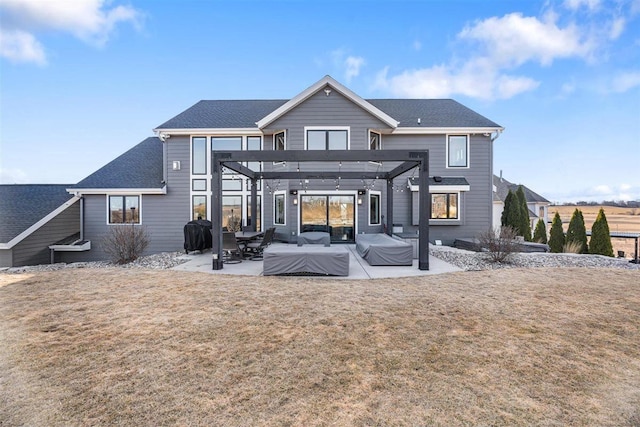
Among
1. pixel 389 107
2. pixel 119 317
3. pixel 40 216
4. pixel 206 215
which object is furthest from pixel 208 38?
pixel 119 317

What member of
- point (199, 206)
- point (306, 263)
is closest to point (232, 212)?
point (199, 206)

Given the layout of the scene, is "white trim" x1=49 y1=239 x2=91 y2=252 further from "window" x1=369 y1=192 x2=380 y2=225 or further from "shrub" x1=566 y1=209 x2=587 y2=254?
"shrub" x1=566 y1=209 x2=587 y2=254

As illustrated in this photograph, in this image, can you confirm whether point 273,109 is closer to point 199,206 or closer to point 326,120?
point 326,120

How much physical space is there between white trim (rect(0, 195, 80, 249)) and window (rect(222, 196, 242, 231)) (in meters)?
6.80

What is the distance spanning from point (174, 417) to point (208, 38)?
655 inches

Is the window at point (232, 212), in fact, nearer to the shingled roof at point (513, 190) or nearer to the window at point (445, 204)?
the window at point (445, 204)

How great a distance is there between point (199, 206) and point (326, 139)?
23.0 feet

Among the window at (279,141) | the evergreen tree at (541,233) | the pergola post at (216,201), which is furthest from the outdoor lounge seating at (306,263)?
the evergreen tree at (541,233)

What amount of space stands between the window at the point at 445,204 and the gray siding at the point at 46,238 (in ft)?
56.0

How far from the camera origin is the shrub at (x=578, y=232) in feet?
43.6

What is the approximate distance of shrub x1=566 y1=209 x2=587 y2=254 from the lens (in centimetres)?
1330

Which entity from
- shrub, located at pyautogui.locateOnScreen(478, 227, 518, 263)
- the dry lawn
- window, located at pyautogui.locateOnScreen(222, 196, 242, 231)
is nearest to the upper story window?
window, located at pyautogui.locateOnScreen(222, 196, 242, 231)

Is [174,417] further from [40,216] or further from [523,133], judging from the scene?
[523,133]

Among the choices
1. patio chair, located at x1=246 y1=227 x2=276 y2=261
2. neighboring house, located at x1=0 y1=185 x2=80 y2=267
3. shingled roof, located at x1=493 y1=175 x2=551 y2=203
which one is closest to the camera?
patio chair, located at x1=246 y1=227 x2=276 y2=261
